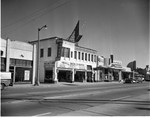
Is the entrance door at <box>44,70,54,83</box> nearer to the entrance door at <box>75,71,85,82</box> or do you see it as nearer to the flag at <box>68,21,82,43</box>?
the entrance door at <box>75,71,85,82</box>

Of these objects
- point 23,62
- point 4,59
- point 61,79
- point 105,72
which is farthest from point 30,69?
point 105,72

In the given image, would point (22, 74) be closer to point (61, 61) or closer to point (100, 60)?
point (61, 61)

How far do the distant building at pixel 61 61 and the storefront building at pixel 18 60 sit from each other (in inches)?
231

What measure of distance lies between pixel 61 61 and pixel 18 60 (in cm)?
992

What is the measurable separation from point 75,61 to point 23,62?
44.6 feet

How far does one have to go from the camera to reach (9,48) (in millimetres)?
28688

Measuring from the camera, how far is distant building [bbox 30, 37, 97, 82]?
3716 cm

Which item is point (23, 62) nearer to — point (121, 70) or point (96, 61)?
point (96, 61)

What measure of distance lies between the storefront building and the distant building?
5874mm

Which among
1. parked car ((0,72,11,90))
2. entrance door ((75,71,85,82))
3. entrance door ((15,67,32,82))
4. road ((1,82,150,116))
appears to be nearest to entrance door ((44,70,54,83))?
entrance door ((15,67,32,82))

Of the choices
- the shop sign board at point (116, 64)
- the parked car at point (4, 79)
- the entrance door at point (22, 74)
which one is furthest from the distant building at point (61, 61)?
the parked car at point (4, 79)

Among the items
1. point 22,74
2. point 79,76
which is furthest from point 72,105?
point 79,76

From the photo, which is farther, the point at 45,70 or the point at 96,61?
the point at 96,61

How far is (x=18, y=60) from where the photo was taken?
3027 centimetres
